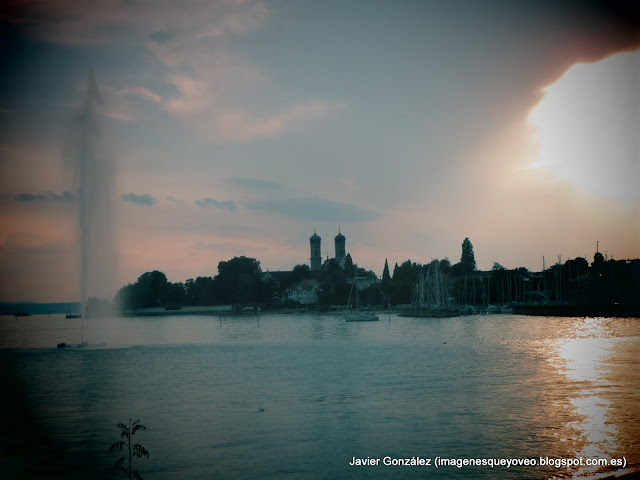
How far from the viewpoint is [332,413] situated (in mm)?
32250

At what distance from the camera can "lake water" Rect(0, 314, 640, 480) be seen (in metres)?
23.5

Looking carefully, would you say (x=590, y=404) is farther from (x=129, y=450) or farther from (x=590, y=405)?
(x=129, y=450)

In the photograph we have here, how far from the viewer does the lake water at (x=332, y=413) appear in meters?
23.5

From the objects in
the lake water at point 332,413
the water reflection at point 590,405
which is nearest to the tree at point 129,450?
the lake water at point 332,413

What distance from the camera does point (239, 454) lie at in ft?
80.8

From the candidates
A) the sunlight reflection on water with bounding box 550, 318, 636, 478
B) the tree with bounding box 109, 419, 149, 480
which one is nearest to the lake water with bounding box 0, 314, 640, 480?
the sunlight reflection on water with bounding box 550, 318, 636, 478

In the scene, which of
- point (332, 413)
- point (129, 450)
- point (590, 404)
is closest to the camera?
point (129, 450)

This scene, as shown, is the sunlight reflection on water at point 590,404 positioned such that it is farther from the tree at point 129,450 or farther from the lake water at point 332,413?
the tree at point 129,450

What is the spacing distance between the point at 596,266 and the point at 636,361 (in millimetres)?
132515

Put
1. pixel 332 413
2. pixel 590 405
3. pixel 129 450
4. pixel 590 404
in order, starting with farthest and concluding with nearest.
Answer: pixel 590 404 < pixel 590 405 < pixel 332 413 < pixel 129 450

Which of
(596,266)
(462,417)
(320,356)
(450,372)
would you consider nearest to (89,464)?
(462,417)

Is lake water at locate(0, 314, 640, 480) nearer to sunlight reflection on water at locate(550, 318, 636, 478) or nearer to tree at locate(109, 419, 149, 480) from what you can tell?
sunlight reflection on water at locate(550, 318, 636, 478)

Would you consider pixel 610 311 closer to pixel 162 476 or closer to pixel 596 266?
pixel 596 266

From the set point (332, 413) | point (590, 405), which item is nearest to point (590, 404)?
point (590, 405)
